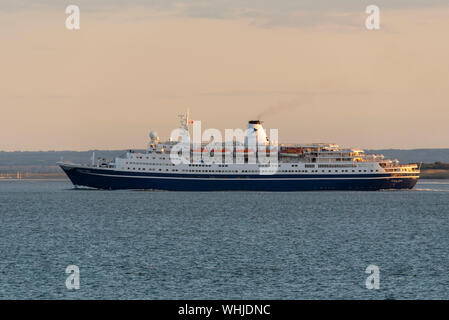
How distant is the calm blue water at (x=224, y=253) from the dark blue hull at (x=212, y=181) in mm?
36820

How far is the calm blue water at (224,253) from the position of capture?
3600 centimetres

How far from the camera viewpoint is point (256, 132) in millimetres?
143500

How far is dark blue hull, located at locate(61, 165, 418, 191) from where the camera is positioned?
124688mm

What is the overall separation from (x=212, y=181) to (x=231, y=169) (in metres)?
3.93

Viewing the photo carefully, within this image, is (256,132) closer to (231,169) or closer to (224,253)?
(231,169)

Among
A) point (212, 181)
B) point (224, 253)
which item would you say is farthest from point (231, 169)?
point (224, 253)

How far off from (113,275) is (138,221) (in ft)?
112

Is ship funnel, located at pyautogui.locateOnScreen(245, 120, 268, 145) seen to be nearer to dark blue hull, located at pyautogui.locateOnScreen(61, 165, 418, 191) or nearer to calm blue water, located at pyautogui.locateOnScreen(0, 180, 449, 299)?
dark blue hull, located at pyautogui.locateOnScreen(61, 165, 418, 191)

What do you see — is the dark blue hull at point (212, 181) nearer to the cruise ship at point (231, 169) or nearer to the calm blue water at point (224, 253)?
the cruise ship at point (231, 169)

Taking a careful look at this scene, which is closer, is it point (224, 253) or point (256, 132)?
point (224, 253)

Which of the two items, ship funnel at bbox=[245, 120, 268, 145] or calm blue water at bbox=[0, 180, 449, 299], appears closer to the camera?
calm blue water at bbox=[0, 180, 449, 299]

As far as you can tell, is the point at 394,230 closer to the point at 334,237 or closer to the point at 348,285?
the point at 334,237

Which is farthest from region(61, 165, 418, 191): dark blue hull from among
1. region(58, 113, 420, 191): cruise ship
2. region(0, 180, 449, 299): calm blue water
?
region(0, 180, 449, 299): calm blue water

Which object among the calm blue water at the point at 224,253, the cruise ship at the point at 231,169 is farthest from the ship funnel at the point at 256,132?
the calm blue water at the point at 224,253
